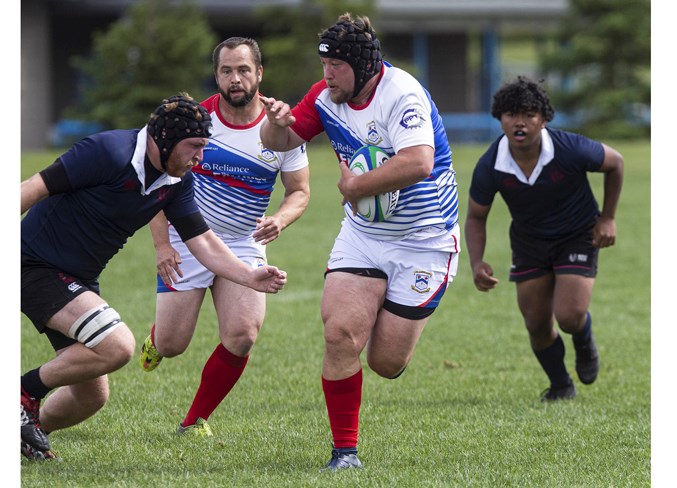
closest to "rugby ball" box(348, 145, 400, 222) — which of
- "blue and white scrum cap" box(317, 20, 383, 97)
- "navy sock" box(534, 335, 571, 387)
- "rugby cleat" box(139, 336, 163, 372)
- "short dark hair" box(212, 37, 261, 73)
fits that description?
"blue and white scrum cap" box(317, 20, 383, 97)

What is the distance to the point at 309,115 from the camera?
598 centimetres

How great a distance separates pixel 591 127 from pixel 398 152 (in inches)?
1237

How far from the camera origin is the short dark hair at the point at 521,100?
23.6 feet

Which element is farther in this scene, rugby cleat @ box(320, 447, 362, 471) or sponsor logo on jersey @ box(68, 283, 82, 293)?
rugby cleat @ box(320, 447, 362, 471)

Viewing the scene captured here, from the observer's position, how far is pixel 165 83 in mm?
34156

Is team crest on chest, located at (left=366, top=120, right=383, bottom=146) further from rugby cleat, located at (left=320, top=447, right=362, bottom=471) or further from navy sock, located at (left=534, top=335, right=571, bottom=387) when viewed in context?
navy sock, located at (left=534, top=335, right=571, bottom=387)

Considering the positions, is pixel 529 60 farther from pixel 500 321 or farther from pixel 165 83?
pixel 500 321

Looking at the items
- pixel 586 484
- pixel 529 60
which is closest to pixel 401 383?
pixel 586 484

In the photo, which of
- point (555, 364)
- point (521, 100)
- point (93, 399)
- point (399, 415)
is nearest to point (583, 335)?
point (555, 364)

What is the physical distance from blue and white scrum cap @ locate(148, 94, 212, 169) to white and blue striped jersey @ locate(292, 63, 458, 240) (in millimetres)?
865

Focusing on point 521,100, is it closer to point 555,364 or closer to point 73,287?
point 555,364

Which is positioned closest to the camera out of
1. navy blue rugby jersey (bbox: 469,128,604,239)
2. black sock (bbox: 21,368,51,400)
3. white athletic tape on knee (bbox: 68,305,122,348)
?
white athletic tape on knee (bbox: 68,305,122,348)

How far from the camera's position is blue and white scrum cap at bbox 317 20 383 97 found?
18.2ft
